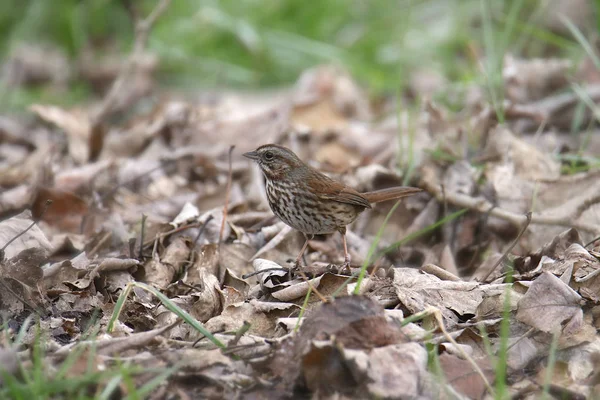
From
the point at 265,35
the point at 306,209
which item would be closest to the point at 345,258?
the point at 306,209

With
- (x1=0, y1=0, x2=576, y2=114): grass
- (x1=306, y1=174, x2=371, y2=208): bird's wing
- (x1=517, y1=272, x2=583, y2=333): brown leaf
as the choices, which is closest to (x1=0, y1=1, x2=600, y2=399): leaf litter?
(x1=517, y1=272, x2=583, y2=333): brown leaf

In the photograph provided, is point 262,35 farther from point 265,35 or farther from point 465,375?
point 465,375

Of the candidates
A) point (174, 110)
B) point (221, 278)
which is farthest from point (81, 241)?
point (174, 110)

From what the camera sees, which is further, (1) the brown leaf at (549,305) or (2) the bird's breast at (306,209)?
(2) the bird's breast at (306,209)

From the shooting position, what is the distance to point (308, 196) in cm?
521

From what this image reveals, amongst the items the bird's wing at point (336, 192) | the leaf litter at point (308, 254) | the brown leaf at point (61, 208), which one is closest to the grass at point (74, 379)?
the leaf litter at point (308, 254)

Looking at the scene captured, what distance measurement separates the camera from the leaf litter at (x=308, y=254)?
3311 mm

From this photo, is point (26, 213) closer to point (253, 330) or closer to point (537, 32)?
point (253, 330)

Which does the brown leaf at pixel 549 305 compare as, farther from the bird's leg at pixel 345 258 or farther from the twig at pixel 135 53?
the twig at pixel 135 53

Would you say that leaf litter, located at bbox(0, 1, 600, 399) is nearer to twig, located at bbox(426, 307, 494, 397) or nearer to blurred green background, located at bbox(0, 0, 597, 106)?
twig, located at bbox(426, 307, 494, 397)

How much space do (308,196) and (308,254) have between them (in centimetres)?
54

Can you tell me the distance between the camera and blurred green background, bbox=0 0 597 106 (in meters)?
10.8

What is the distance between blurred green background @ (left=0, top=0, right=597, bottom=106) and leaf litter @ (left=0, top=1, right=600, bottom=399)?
2.26 m

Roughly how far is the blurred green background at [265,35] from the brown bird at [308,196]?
4.88 meters
